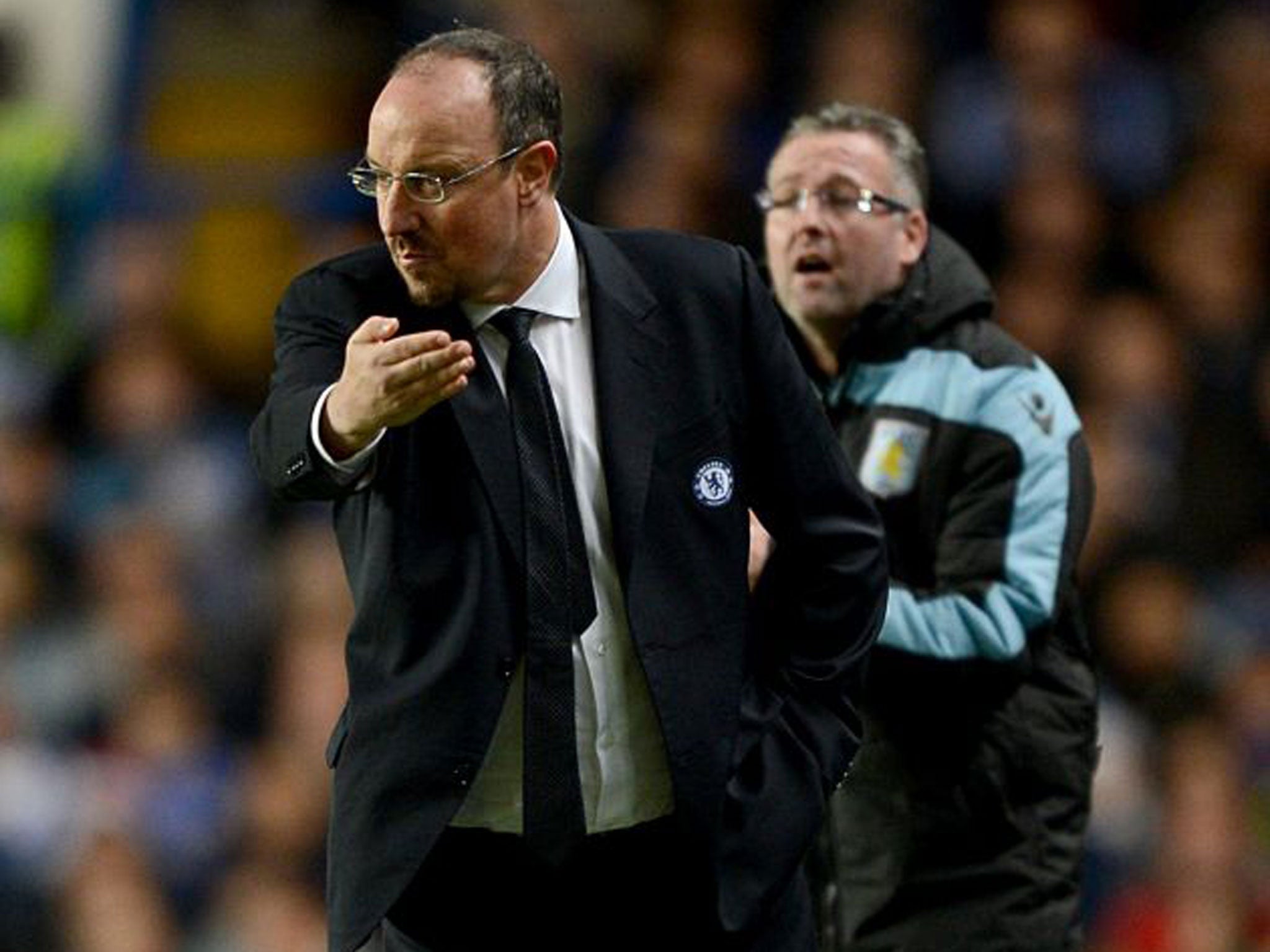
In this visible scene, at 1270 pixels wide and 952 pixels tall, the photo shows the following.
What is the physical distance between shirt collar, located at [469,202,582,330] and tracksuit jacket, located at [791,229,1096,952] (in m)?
0.79

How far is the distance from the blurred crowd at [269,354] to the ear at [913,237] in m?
2.48

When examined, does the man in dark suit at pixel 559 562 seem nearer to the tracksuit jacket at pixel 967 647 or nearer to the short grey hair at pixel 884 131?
the tracksuit jacket at pixel 967 647

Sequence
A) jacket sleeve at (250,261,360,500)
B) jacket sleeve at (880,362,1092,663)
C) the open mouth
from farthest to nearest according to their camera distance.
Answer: the open mouth
jacket sleeve at (880,362,1092,663)
jacket sleeve at (250,261,360,500)

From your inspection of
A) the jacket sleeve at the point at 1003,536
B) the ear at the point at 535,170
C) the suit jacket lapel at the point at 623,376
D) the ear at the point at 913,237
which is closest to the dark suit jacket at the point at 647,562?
the suit jacket lapel at the point at 623,376

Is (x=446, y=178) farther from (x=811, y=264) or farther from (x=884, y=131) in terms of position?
(x=884, y=131)

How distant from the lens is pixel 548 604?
3.42 metres

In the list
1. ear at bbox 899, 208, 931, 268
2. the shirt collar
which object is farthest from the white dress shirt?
ear at bbox 899, 208, 931, 268

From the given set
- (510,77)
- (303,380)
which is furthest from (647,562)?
(510,77)

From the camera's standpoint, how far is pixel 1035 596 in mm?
4125

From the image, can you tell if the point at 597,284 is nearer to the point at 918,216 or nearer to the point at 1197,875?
the point at 918,216

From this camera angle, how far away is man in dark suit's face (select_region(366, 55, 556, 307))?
3324 millimetres

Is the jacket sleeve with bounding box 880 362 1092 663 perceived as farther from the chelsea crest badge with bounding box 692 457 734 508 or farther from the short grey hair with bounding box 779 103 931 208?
the chelsea crest badge with bounding box 692 457 734 508

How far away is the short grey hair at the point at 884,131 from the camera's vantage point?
4.32 meters

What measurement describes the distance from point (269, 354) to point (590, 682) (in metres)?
5.43
